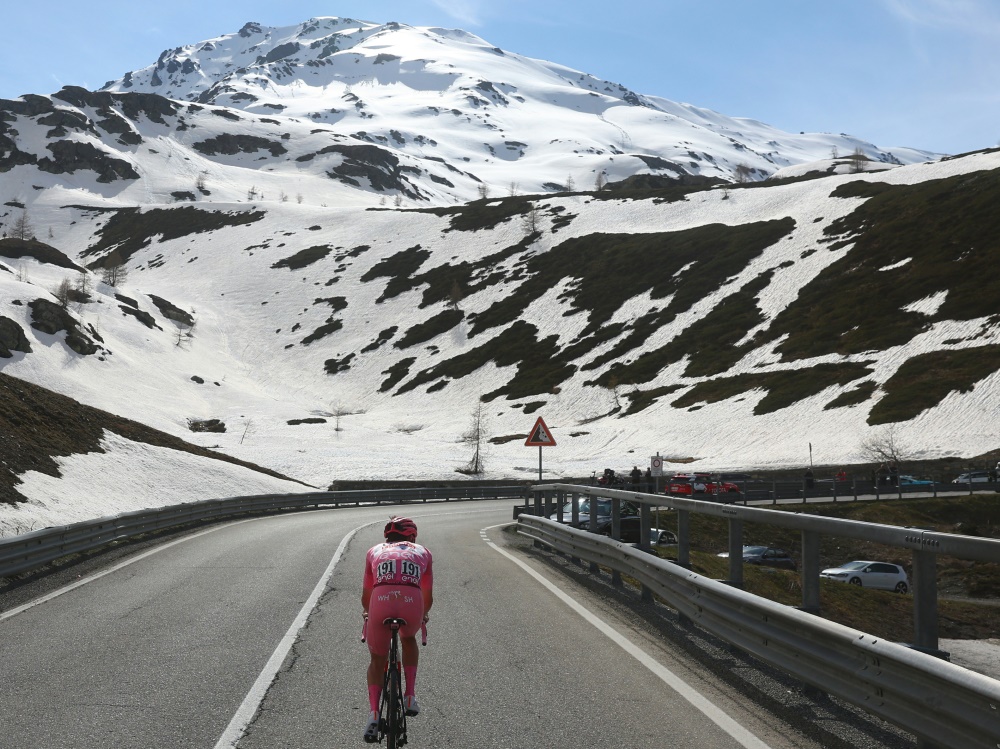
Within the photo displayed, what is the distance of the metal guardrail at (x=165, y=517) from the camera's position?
13341mm

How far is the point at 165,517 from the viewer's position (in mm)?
22250

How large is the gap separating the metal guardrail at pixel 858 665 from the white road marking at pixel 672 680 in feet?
2.07

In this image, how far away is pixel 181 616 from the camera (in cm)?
982

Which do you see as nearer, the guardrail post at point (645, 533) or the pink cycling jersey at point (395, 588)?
the pink cycling jersey at point (395, 588)

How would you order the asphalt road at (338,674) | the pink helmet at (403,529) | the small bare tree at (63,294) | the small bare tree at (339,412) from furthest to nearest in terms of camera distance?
the small bare tree at (63,294)
the small bare tree at (339,412)
the pink helmet at (403,529)
the asphalt road at (338,674)

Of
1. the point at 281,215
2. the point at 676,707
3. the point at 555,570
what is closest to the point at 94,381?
the point at 555,570

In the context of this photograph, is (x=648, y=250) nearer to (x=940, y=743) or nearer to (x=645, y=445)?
(x=645, y=445)

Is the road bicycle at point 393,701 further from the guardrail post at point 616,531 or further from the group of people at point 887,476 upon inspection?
the group of people at point 887,476

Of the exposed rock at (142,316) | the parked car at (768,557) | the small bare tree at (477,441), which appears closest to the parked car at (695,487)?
the parked car at (768,557)

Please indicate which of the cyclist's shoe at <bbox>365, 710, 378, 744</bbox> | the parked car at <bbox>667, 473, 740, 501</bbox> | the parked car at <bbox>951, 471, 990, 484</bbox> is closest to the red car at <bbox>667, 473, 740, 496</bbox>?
the parked car at <bbox>667, 473, 740, 501</bbox>

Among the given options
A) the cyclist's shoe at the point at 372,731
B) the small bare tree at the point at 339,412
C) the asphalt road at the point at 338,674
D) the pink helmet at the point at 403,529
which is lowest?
the asphalt road at the point at 338,674

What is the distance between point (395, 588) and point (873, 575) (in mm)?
20774

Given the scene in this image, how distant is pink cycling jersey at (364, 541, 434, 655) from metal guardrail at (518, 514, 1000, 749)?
2707mm

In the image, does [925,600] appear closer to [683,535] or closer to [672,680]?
[672,680]
